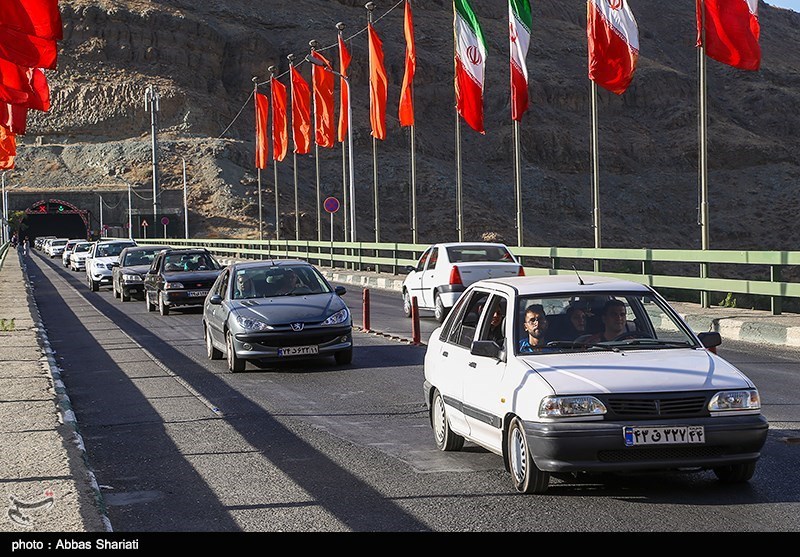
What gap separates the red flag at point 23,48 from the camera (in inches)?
824

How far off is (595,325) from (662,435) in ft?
4.81

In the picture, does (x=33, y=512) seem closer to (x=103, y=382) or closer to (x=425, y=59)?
(x=103, y=382)

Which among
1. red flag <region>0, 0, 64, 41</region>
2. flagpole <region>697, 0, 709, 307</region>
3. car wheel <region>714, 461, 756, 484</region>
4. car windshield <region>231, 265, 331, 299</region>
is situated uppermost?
red flag <region>0, 0, 64, 41</region>

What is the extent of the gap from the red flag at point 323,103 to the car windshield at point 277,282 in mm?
30700

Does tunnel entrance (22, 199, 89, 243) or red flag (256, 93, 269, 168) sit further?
tunnel entrance (22, 199, 89, 243)

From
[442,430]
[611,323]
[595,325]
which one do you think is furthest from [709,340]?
[442,430]

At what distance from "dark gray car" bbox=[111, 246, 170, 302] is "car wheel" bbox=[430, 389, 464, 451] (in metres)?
24.9

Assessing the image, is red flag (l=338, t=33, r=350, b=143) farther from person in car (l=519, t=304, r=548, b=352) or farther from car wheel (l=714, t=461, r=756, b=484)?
car wheel (l=714, t=461, r=756, b=484)

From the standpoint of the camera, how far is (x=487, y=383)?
888cm

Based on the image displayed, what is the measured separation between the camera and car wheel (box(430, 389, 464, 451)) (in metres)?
9.88

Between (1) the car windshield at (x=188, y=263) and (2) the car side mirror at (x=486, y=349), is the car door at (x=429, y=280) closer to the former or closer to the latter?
(1) the car windshield at (x=188, y=263)

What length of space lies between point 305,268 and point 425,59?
143 meters

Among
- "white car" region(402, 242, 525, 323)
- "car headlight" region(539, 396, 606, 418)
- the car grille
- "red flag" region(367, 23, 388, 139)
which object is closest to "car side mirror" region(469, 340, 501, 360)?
"car headlight" region(539, 396, 606, 418)

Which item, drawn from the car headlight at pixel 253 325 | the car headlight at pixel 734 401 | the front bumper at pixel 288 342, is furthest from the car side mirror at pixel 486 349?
the car headlight at pixel 253 325
